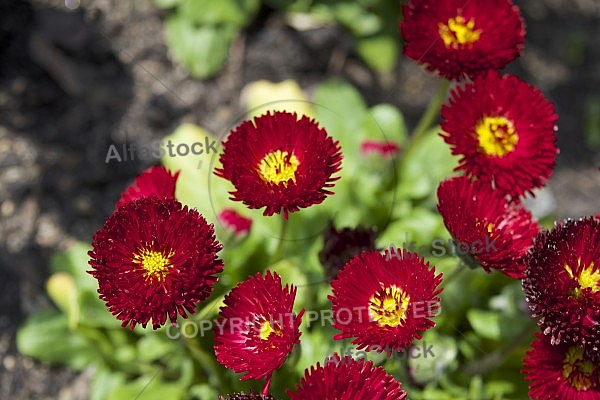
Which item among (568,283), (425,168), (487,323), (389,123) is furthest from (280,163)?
(389,123)

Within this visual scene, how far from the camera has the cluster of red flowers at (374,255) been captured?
133 cm

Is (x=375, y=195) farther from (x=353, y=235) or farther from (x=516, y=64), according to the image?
(x=516, y=64)

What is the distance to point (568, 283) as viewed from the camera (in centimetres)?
144

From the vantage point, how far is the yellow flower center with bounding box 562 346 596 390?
1492 mm

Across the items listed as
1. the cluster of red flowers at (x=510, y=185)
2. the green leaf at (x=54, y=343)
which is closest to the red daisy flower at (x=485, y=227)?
the cluster of red flowers at (x=510, y=185)

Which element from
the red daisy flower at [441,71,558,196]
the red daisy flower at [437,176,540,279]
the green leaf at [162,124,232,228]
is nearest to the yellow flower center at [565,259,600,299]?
the red daisy flower at [437,176,540,279]

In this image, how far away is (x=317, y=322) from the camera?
2.09 meters

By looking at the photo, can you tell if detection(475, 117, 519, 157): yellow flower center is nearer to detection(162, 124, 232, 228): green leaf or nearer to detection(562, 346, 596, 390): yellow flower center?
detection(562, 346, 596, 390): yellow flower center

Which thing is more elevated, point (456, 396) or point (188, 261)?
point (188, 261)

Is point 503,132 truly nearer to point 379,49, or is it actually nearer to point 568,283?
point 568,283

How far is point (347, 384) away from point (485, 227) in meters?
0.54

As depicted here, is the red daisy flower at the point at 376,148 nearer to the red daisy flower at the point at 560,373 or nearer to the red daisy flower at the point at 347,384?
the red daisy flower at the point at 560,373

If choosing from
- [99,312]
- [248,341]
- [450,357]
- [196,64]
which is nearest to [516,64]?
[196,64]

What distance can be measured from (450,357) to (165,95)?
1.98 m
